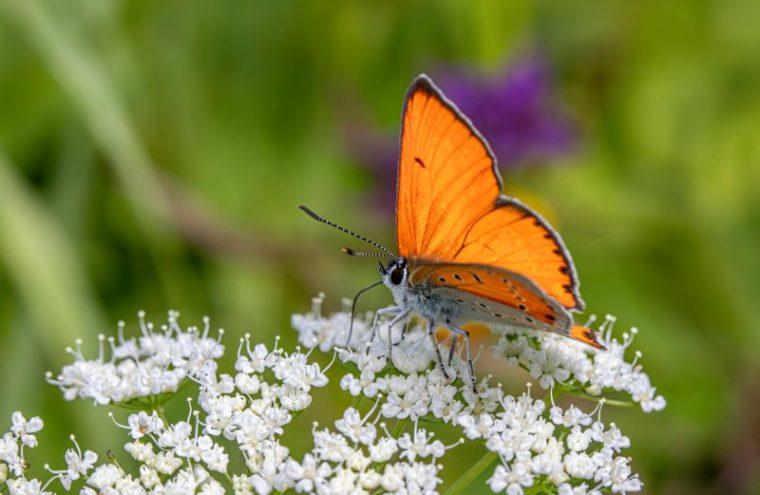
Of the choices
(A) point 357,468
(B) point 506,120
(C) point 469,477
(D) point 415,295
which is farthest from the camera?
(B) point 506,120

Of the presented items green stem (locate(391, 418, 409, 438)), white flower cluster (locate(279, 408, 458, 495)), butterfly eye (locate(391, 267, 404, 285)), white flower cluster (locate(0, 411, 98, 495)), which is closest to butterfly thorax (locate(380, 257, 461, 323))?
butterfly eye (locate(391, 267, 404, 285))

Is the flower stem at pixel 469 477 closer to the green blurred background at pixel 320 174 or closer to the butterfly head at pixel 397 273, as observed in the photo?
the butterfly head at pixel 397 273

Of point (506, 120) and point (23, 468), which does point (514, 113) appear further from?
point (23, 468)

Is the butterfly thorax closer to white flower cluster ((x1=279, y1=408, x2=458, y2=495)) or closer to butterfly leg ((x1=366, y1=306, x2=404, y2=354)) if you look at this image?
butterfly leg ((x1=366, y1=306, x2=404, y2=354))

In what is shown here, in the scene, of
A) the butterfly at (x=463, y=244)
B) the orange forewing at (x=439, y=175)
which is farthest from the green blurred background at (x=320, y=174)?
the orange forewing at (x=439, y=175)

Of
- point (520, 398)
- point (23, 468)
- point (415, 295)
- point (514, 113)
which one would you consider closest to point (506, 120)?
point (514, 113)

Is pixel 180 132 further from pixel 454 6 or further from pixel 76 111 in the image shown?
pixel 454 6
